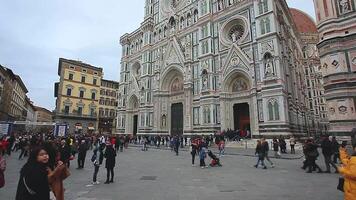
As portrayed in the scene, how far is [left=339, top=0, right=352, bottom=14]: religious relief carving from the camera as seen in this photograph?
53.6ft

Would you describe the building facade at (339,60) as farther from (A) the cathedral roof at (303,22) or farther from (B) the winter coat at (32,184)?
(A) the cathedral roof at (303,22)

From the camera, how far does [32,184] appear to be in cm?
285

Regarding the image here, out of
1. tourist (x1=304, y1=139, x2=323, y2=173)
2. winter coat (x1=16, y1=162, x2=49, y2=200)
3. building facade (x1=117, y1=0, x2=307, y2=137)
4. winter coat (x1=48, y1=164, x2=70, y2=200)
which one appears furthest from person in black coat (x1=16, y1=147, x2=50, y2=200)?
building facade (x1=117, y1=0, x2=307, y2=137)

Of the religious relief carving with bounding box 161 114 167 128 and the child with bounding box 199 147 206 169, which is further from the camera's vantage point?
the religious relief carving with bounding box 161 114 167 128

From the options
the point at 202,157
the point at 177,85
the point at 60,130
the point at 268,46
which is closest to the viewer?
the point at 202,157

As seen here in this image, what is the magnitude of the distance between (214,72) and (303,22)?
171 feet

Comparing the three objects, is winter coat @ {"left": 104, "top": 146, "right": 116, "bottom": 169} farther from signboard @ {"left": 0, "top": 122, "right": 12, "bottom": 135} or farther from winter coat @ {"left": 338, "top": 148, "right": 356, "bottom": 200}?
signboard @ {"left": 0, "top": 122, "right": 12, "bottom": 135}

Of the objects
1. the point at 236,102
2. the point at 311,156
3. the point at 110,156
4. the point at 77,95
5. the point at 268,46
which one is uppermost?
the point at 268,46

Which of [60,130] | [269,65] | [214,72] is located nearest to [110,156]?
[269,65]

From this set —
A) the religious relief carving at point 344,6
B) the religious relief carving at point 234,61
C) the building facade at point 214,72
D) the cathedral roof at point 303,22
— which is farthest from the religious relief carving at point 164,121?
the cathedral roof at point 303,22

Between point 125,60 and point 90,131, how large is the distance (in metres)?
20.0

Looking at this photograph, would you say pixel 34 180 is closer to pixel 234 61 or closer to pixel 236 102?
pixel 236 102

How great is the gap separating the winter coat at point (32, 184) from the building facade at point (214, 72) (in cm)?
2191

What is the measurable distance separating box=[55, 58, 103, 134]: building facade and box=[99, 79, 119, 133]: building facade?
249 centimetres
